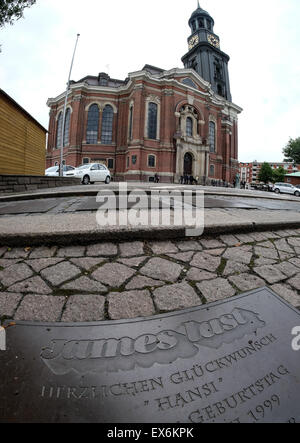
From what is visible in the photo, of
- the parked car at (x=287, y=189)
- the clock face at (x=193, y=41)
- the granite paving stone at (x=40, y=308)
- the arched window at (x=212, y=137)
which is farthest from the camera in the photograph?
the clock face at (x=193, y=41)

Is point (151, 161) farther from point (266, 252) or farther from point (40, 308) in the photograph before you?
point (40, 308)

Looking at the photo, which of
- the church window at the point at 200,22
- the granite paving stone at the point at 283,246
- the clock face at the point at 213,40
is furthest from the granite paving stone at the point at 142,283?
the church window at the point at 200,22

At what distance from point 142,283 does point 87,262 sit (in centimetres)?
53

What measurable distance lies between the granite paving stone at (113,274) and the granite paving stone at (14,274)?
512 mm

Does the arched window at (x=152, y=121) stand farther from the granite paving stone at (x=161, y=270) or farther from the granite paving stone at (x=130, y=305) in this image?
the granite paving stone at (x=130, y=305)

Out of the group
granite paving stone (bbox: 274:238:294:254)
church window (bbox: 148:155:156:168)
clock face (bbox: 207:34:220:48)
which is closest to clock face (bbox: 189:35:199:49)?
clock face (bbox: 207:34:220:48)

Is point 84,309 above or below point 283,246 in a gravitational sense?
below

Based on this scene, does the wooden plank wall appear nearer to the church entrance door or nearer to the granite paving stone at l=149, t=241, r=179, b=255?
the granite paving stone at l=149, t=241, r=179, b=255

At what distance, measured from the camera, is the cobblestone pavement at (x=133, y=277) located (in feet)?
3.96

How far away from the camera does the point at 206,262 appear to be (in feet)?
5.90

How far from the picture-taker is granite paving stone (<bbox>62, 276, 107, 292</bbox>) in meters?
1.37

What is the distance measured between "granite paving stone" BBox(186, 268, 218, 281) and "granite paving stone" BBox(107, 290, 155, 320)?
410 mm

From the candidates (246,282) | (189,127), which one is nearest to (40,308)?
(246,282)
